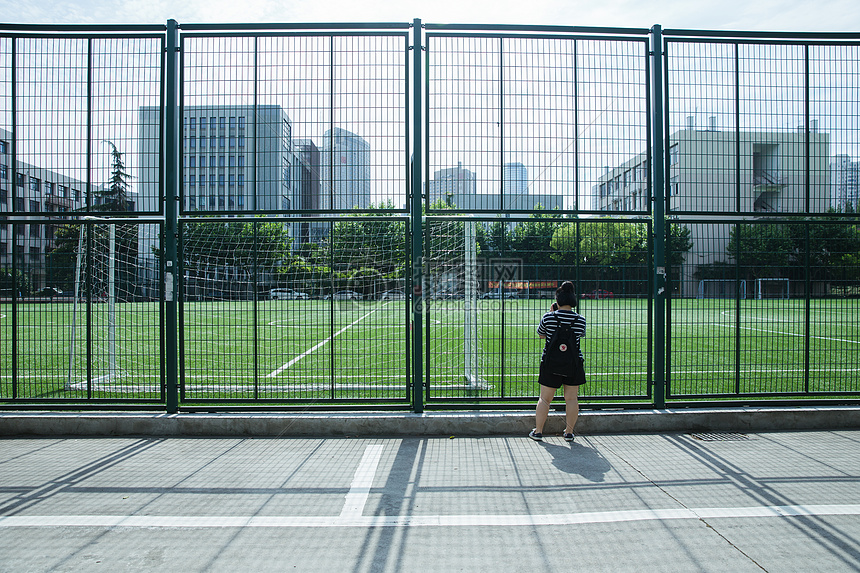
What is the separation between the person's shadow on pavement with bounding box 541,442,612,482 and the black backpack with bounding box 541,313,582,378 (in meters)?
0.80

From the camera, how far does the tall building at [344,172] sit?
6.15 m

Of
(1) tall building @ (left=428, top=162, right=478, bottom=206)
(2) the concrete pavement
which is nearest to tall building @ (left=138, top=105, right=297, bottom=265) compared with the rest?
(1) tall building @ (left=428, top=162, right=478, bottom=206)

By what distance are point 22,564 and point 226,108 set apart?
17.0 ft

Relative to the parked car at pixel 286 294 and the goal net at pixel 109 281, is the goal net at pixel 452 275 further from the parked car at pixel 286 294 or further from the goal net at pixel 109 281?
the goal net at pixel 109 281

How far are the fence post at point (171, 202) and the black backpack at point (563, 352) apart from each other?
4583 mm

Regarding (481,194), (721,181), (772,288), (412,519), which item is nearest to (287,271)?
(481,194)

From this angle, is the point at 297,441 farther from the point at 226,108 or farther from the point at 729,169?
the point at 729,169

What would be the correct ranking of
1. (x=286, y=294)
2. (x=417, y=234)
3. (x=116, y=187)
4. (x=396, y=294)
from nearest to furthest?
1. (x=417, y=234)
2. (x=116, y=187)
3. (x=396, y=294)
4. (x=286, y=294)

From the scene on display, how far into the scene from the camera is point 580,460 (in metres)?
4.95

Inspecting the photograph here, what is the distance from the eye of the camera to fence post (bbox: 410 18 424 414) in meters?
5.91

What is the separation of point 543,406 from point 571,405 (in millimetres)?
320

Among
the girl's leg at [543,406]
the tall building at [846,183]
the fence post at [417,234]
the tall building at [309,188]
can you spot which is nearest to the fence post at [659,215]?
the girl's leg at [543,406]

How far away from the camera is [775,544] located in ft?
11.0

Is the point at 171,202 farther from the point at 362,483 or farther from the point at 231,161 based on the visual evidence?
the point at 362,483
